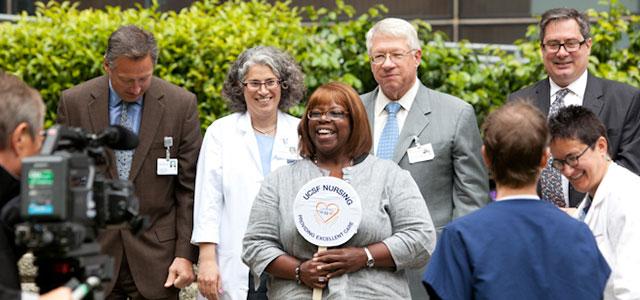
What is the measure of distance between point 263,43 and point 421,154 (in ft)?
9.21

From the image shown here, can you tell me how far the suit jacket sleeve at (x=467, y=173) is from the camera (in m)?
5.77

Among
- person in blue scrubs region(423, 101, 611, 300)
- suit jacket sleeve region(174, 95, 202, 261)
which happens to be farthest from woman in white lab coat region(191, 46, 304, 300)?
person in blue scrubs region(423, 101, 611, 300)

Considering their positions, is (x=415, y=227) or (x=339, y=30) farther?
(x=339, y=30)

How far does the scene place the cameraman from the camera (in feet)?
12.4

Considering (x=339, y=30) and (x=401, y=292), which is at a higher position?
(x=339, y=30)

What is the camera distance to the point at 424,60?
835 cm

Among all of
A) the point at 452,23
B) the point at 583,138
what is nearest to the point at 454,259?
the point at 583,138

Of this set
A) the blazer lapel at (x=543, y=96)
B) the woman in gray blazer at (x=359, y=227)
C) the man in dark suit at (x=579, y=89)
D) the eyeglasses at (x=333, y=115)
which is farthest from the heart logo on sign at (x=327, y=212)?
the blazer lapel at (x=543, y=96)

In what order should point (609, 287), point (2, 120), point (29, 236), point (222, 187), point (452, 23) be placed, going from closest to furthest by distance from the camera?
1. point (29, 236)
2. point (2, 120)
3. point (609, 287)
4. point (222, 187)
5. point (452, 23)

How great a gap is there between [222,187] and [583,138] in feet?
6.87

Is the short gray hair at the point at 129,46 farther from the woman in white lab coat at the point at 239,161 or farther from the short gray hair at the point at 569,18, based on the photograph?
the short gray hair at the point at 569,18

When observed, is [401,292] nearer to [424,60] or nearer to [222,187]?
[222,187]

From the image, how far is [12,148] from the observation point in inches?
151

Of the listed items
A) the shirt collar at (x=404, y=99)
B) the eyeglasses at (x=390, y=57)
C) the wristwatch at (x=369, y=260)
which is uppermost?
the eyeglasses at (x=390, y=57)
